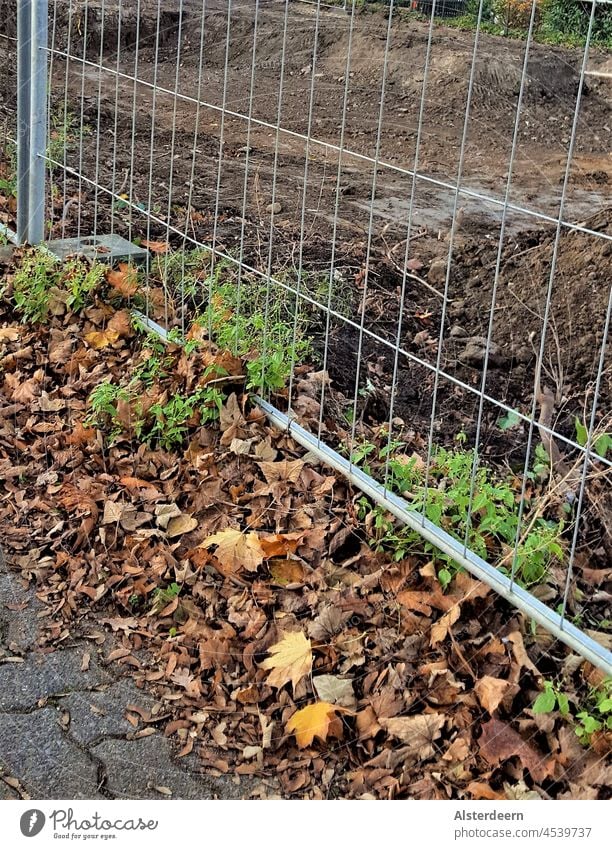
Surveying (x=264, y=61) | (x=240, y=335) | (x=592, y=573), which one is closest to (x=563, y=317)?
(x=240, y=335)

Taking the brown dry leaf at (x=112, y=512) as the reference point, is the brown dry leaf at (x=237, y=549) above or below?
above

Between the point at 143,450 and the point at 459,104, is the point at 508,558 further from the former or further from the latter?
the point at 459,104

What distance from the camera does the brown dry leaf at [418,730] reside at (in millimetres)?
2920

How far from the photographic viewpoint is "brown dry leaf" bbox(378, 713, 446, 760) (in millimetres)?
2920

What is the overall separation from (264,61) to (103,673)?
12.3 metres

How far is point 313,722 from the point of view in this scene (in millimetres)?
3053

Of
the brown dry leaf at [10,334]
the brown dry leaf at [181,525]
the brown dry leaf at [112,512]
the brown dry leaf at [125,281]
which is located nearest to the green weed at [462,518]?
the brown dry leaf at [181,525]

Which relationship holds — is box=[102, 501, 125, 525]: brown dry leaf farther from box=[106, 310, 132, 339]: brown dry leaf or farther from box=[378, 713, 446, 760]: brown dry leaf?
box=[378, 713, 446, 760]: brown dry leaf

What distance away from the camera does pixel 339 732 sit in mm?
3033

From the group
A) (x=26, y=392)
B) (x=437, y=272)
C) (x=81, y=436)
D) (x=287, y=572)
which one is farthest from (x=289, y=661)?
(x=437, y=272)

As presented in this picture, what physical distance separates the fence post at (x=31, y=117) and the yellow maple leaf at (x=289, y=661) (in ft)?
10.7

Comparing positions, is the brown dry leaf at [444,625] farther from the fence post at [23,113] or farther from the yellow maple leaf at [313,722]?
the fence post at [23,113]

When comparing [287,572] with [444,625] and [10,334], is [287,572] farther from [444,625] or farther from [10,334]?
[10,334]

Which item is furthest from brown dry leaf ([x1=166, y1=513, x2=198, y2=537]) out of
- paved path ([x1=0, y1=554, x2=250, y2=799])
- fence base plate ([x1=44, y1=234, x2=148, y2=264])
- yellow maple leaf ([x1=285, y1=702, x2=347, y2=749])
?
fence base plate ([x1=44, y1=234, x2=148, y2=264])
